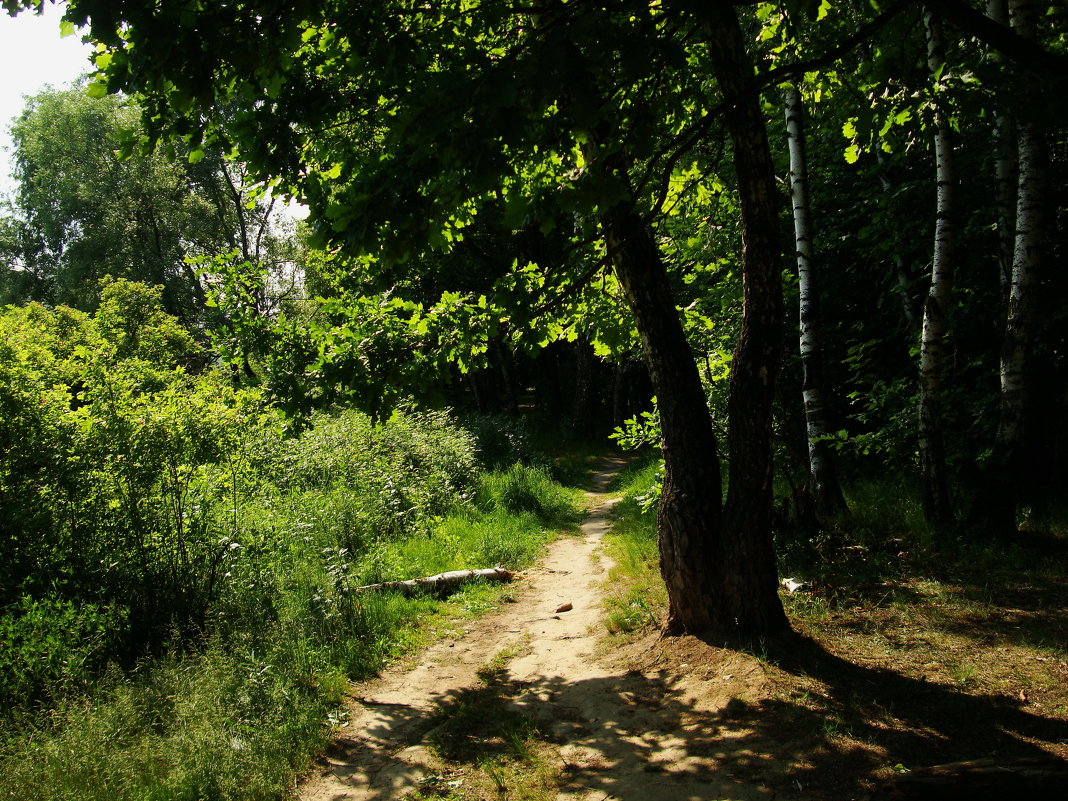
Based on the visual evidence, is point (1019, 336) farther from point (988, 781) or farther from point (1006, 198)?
point (988, 781)

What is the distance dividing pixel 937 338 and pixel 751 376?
3.08m

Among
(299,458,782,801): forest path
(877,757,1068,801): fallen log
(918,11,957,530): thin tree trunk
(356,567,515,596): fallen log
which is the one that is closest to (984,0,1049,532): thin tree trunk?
(918,11,957,530): thin tree trunk

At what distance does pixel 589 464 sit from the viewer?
20422 millimetres

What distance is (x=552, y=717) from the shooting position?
500 centimetres

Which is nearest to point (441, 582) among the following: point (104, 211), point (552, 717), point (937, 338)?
point (552, 717)

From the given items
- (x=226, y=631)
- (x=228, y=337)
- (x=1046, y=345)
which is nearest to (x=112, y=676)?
(x=226, y=631)

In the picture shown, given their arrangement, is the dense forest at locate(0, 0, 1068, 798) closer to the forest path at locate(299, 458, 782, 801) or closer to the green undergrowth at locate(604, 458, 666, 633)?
the forest path at locate(299, 458, 782, 801)

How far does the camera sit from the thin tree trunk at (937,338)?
6648 mm

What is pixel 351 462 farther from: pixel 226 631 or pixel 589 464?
pixel 589 464

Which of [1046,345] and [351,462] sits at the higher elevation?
[1046,345]

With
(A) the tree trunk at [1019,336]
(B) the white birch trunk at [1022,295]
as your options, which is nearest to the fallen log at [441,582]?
(A) the tree trunk at [1019,336]

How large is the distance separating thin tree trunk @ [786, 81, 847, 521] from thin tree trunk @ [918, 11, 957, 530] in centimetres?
103

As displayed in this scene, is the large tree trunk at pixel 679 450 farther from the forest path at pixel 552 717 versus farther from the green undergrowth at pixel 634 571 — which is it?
the green undergrowth at pixel 634 571

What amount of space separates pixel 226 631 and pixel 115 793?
2.39 m
